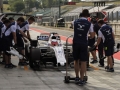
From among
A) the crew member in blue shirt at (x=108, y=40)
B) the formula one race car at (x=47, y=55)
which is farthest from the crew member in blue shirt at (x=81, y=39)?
the crew member in blue shirt at (x=108, y=40)

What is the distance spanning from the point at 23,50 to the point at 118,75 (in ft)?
11.6

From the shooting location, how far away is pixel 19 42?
13.6 m

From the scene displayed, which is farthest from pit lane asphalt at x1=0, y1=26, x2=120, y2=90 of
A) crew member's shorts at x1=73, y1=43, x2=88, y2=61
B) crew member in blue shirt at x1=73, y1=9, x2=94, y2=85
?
crew member's shorts at x1=73, y1=43, x2=88, y2=61

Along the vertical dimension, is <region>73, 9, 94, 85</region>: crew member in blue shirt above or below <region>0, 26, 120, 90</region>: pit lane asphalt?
above

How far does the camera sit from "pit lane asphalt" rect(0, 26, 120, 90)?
377 inches

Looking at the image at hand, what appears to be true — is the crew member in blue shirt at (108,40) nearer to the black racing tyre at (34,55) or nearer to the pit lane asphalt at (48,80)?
the pit lane asphalt at (48,80)

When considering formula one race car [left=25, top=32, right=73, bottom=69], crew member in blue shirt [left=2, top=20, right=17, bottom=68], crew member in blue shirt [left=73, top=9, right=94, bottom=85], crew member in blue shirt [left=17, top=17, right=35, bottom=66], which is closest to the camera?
crew member in blue shirt [left=73, top=9, right=94, bottom=85]

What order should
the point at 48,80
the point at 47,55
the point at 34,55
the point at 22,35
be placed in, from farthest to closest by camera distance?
the point at 22,35, the point at 47,55, the point at 34,55, the point at 48,80

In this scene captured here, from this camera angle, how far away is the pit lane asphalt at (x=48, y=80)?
9.58 metres

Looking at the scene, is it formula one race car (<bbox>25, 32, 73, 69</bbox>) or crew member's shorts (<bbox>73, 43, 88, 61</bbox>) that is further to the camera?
formula one race car (<bbox>25, 32, 73, 69</bbox>)

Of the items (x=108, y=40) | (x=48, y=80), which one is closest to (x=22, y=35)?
(x=108, y=40)

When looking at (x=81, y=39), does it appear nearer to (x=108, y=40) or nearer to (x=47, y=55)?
(x=108, y=40)

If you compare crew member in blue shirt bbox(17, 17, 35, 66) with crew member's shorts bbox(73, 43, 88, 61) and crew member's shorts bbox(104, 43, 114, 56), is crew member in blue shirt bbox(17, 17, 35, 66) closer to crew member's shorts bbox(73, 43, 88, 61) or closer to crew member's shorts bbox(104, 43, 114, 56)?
crew member's shorts bbox(104, 43, 114, 56)

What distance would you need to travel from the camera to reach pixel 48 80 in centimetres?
1056
